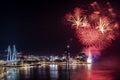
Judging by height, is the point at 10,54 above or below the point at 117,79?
above

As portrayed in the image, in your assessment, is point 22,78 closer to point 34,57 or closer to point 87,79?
point 87,79

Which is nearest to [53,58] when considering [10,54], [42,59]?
[42,59]

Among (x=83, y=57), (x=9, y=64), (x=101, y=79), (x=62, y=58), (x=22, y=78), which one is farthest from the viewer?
(x=62, y=58)

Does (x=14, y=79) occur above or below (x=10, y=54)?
below

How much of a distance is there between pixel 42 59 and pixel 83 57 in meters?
26.6

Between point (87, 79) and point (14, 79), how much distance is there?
10985 mm

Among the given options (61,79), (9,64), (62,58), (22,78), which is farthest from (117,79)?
(62,58)

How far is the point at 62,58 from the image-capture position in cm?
15562

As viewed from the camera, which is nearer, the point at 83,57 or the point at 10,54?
the point at 10,54

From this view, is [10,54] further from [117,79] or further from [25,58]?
[117,79]

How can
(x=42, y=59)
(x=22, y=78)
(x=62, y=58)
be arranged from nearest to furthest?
(x=22, y=78)
(x=62, y=58)
(x=42, y=59)

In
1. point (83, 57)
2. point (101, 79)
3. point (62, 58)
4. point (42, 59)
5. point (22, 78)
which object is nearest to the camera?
point (101, 79)

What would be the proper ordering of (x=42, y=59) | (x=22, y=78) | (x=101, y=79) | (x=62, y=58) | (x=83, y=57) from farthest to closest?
(x=42, y=59), (x=62, y=58), (x=83, y=57), (x=22, y=78), (x=101, y=79)

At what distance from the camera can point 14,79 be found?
62688 millimetres
